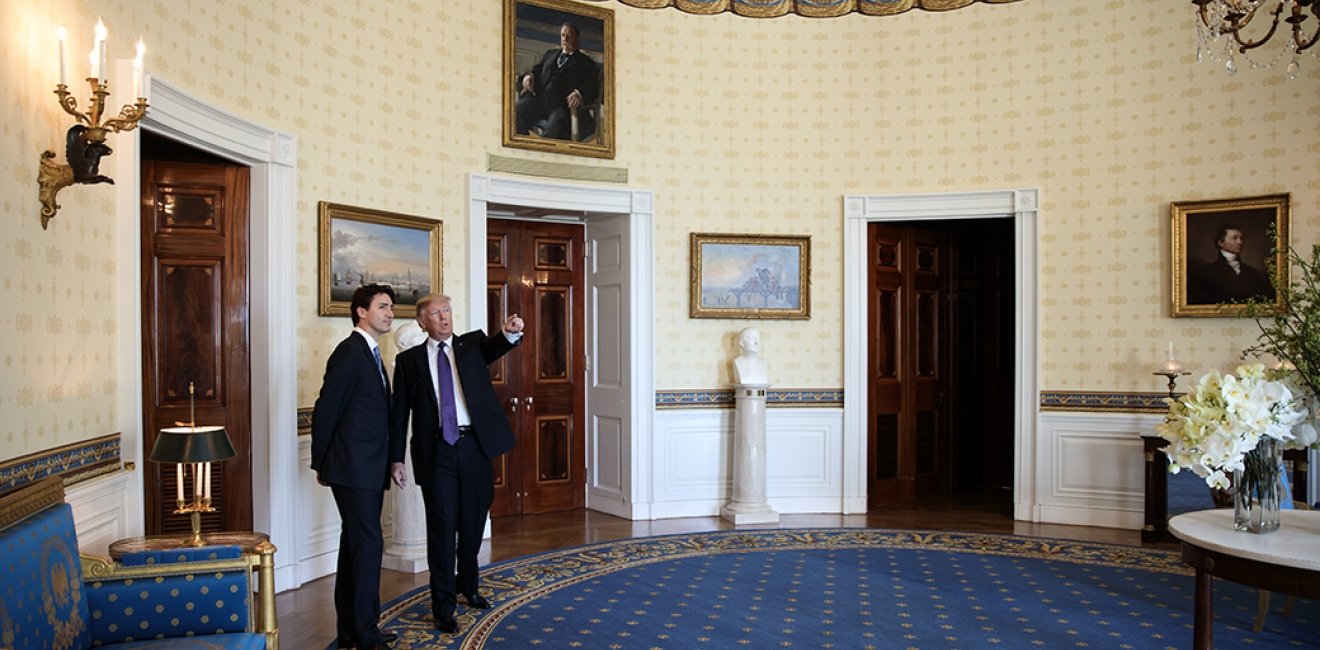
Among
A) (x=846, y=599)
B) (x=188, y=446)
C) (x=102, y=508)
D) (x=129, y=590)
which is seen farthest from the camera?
(x=846, y=599)

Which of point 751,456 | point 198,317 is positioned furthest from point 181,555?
point 751,456

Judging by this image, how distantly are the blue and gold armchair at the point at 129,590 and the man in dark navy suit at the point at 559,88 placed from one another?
16.6 feet

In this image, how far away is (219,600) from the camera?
140 inches

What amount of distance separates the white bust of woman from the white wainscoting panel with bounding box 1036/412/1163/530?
7.78 feet

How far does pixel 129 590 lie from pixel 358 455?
1.26m

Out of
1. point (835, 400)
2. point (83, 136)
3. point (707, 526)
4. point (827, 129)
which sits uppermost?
Answer: point (827, 129)

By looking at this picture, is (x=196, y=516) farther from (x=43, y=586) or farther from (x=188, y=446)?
(x=43, y=586)

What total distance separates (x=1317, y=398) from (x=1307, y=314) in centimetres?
32

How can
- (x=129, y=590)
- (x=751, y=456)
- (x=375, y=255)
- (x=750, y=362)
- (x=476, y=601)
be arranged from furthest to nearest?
(x=750, y=362) → (x=751, y=456) → (x=375, y=255) → (x=476, y=601) → (x=129, y=590)

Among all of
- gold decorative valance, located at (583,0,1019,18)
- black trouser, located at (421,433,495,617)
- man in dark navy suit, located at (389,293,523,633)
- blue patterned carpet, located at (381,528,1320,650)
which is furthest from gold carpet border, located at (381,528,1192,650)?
gold decorative valance, located at (583,0,1019,18)

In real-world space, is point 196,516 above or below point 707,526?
above

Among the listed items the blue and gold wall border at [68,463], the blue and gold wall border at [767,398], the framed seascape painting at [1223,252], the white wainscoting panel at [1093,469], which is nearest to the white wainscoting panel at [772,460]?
the blue and gold wall border at [767,398]

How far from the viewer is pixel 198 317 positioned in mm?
6031

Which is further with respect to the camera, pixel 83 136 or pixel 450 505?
pixel 450 505
